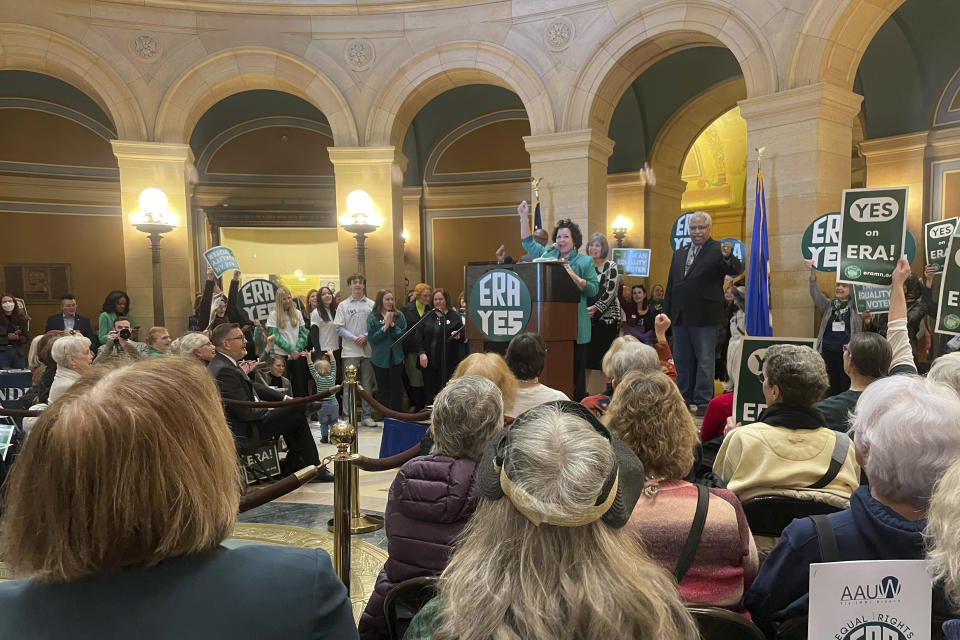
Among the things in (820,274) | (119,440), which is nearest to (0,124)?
(820,274)

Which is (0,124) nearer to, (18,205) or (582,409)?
(18,205)

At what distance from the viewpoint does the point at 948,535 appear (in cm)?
115

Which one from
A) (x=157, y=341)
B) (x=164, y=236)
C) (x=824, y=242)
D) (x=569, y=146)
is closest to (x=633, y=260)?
(x=569, y=146)

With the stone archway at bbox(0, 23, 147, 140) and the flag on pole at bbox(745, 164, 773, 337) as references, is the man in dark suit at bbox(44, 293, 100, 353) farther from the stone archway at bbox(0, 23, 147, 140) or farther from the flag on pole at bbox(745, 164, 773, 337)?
the flag on pole at bbox(745, 164, 773, 337)

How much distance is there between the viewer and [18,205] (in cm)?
1195

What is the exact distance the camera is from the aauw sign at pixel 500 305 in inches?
209

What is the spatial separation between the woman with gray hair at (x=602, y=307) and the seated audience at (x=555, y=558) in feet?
17.5

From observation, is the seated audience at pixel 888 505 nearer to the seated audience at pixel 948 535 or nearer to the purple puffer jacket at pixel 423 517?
the seated audience at pixel 948 535

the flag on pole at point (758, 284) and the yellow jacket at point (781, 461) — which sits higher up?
the flag on pole at point (758, 284)

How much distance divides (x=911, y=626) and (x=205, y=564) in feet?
4.30

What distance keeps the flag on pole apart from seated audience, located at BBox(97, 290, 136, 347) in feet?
23.3

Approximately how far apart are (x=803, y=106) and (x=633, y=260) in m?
2.58

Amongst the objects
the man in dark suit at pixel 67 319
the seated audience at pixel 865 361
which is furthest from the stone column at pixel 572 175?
the man in dark suit at pixel 67 319

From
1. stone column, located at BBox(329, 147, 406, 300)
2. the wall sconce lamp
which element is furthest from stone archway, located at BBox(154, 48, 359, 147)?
the wall sconce lamp
